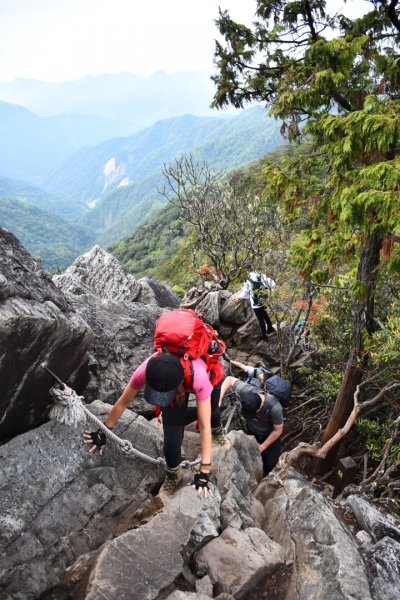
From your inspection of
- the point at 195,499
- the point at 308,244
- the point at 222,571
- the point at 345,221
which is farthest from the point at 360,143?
the point at 222,571

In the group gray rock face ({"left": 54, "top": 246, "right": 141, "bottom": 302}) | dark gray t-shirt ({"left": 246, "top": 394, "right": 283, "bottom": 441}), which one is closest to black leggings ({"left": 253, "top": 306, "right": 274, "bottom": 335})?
gray rock face ({"left": 54, "top": 246, "right": 141, "bottom": 302})

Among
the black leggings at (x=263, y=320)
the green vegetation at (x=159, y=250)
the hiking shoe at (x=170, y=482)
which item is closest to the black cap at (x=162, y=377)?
the hiking shoe at (x=170, y=482)

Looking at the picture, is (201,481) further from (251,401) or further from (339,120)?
(339,120)

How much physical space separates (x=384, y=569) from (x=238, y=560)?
1612 mm

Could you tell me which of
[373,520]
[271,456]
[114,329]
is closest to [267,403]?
[271,456]

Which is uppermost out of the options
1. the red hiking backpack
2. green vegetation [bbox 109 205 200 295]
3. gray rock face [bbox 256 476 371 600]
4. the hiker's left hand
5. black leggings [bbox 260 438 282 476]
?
the red hiking backpack

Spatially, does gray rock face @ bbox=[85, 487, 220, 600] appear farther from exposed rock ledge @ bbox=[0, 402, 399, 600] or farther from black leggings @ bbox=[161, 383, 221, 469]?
black leggings @ bbox=[161, 383, 221, 469]

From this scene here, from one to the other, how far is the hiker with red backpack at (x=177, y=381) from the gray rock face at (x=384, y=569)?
1.96 m

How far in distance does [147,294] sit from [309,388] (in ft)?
21.7

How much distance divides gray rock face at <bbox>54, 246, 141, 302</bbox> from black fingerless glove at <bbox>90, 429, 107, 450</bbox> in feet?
32.1

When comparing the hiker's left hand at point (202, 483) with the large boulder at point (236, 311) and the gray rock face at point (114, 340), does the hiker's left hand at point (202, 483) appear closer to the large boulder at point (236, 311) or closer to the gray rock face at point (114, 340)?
the gray rock face at point (114, 340)

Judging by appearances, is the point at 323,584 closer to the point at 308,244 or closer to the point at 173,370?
the point at 173,370

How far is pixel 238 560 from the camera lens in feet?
14.8

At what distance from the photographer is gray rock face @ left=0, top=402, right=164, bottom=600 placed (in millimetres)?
4266
